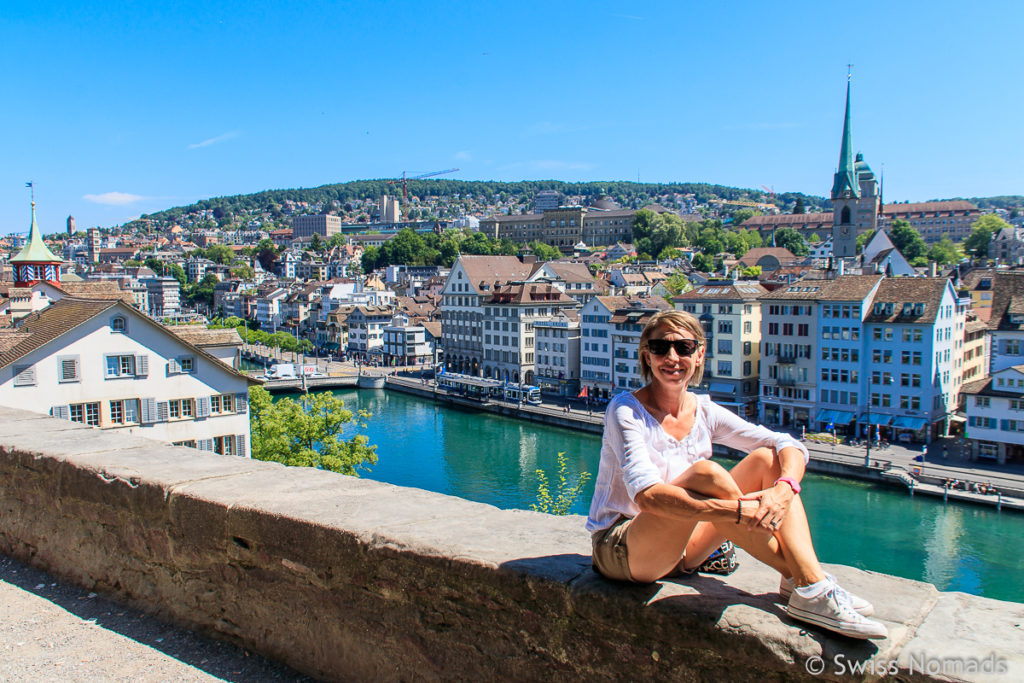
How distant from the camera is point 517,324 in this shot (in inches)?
2409

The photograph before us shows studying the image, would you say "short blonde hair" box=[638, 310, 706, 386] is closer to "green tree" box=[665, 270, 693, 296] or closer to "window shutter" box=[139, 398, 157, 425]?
"window shutter" box=[139, 398, 157, 425]

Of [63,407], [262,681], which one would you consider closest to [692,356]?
[262,681]

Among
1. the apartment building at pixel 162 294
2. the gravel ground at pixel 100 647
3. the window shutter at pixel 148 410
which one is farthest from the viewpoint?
the apartment building at pixel 162 294

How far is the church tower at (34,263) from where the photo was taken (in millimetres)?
31469

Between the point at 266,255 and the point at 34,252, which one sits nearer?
the point at 34,252

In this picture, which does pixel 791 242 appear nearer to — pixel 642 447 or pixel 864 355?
pixel 864 355

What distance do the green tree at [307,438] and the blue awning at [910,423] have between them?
25623mm

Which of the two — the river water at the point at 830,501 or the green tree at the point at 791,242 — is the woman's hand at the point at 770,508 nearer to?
the river water at the point at 830,501

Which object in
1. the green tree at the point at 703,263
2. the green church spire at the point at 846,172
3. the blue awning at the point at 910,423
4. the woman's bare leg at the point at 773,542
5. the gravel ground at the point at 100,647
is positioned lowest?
the blue awning at the point at 910,423

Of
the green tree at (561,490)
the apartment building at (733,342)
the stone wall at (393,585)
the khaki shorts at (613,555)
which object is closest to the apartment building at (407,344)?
the apartment building at (733,342)

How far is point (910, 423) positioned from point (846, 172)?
79.2m

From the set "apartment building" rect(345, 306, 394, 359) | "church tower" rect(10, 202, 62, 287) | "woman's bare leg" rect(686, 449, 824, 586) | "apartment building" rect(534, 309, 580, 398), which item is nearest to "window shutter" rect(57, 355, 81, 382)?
"woman's bare leg" rect(686, 449, 824, 586)

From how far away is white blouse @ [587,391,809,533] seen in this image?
256 cm

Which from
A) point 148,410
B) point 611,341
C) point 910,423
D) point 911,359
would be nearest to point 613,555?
point 148,410
